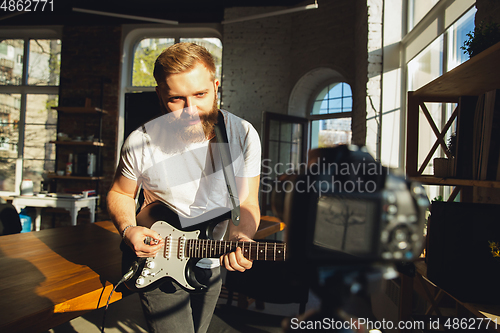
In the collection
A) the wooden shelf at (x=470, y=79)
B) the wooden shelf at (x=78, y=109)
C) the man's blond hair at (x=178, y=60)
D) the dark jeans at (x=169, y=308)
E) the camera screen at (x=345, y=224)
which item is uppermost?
the wooden shelf at (x=78, y=109)

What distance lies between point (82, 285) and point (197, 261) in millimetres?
471

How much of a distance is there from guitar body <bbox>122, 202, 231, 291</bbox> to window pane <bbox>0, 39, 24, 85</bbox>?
6.17 m

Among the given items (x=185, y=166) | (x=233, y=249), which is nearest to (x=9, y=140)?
(x=185, y=166)

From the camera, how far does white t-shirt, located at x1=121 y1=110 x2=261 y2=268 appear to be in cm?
107

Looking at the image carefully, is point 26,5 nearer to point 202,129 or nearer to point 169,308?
point 202,129

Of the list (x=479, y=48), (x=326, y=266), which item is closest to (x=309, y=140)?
(x=479, y=48)

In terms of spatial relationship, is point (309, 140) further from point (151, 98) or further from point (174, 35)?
point (174, 35)

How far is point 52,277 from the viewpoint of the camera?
46.3 inches

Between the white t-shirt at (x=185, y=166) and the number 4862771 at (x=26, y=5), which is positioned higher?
the number 4862771 at (x=26, y=5)

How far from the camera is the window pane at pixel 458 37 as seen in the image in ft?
6.06

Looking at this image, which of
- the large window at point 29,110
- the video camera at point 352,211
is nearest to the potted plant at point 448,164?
the video camera at point 352,211

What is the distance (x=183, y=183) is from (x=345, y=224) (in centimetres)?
91

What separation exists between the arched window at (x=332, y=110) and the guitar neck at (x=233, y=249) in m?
3.28

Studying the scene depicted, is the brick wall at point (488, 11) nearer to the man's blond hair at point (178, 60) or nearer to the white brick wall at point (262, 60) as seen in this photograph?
the man's blond hair at point (178, 60)
